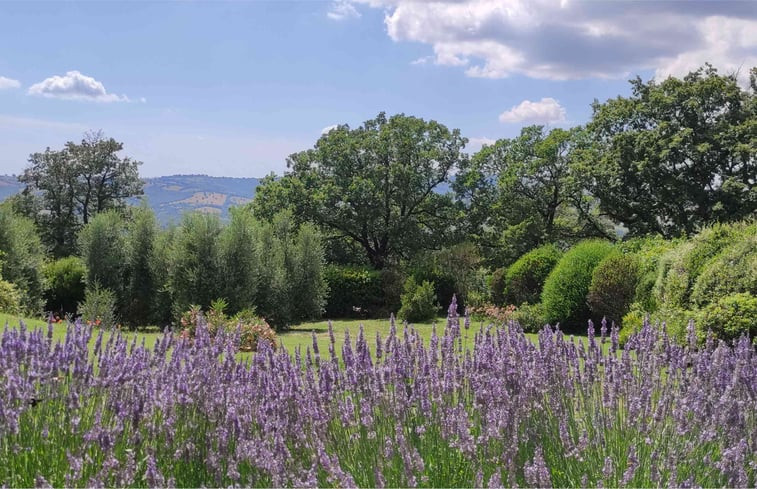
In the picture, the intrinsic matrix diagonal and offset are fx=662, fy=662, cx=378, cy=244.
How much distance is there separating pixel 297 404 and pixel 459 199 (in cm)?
2233

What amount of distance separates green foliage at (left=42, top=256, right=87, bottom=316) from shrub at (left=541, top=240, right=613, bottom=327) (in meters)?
13.6

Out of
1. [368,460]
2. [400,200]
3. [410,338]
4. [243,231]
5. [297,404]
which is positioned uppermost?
[400,200]

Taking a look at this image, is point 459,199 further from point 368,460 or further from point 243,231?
point 368,460

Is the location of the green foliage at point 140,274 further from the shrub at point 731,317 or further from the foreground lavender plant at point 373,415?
the foreground lavender plant at point 373,415

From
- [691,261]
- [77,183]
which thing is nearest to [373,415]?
[691,261]

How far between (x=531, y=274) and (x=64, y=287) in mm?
13799

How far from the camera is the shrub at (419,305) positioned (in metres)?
19.9

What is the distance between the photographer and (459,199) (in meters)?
25.5

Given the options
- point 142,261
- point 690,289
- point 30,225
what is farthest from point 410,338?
point 30,225

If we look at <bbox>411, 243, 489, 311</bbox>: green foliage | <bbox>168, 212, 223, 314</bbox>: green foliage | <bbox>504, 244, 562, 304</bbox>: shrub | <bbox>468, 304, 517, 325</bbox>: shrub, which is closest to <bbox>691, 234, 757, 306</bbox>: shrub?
<bbox>468, 304, 517, 325</bbox>: shrub

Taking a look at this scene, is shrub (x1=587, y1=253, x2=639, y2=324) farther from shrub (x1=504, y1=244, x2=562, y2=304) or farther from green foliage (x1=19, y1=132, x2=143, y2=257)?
green foliage (x1=19, y1=132, x2=143, y2=257)

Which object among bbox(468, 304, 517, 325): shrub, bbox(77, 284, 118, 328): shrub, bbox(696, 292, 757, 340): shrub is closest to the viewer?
bbox(696, 292, 757, 340): shrub

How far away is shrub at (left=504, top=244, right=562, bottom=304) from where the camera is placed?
18.3 m

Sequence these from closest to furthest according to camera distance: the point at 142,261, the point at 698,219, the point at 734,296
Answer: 1. the point at 734,296
2. the point at 142,261
3. the point at 698,219
